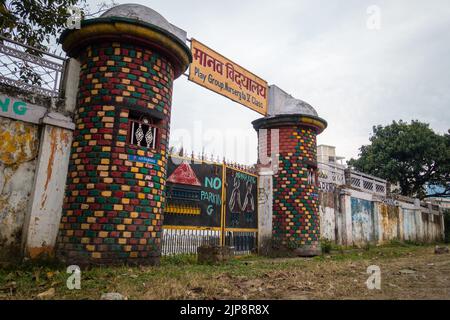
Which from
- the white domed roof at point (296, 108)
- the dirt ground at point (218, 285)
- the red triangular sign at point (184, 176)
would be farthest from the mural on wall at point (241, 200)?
the dirt ground at point (218, 285)

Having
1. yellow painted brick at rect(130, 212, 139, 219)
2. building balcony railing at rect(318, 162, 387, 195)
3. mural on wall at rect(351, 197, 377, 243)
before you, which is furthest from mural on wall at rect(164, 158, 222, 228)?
mural on wall at rect(351, 197, 377, 243)

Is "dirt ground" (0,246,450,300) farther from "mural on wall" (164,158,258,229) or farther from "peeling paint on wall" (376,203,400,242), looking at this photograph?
"peeling paint on wall" (376,203,400,242)

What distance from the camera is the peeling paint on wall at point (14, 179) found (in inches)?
210

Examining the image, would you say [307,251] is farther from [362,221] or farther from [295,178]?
[362,221]

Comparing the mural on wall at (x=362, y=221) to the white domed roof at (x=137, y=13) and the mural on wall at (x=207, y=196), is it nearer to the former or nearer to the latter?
the mural on wall at (x=207, y=196)

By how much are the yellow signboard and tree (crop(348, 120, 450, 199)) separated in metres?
18.2

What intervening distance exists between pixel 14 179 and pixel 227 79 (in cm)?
572

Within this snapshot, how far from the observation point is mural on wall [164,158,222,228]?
7922 millimetres

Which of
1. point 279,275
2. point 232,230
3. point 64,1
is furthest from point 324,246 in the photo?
point 64,1

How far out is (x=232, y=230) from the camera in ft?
31.2

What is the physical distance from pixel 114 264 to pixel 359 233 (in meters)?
12.4

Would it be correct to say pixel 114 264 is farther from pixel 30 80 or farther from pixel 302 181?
pixel 302 181

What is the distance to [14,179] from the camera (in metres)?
5.48

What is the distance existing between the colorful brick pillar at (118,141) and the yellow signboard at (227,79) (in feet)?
5.36
